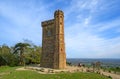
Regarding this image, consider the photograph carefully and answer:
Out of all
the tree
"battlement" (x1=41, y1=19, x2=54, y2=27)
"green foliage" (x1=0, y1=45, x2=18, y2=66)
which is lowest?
"green foliage" (x1=0, y1=45, x2=18, y2=66)

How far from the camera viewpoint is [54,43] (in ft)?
124

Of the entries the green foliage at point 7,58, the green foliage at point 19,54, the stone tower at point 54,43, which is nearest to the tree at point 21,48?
the green foliage at point 19,54

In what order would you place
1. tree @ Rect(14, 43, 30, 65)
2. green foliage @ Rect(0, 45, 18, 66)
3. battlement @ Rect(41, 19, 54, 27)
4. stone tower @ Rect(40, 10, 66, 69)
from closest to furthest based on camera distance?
stone tower @ Rect(40, 10, 66, 69)
battlement @ Rect(41, 19, 54, 27)
tree @ Rect(14, 43, 30, 65)
green foliage @ Rect(0, 45, 18, 66)

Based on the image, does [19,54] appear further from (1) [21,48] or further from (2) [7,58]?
(2) [7,58]

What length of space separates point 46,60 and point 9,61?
15.9 metres

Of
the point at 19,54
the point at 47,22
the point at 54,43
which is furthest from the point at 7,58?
the point at 54,43

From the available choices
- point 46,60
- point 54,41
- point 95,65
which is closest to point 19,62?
point 46,60

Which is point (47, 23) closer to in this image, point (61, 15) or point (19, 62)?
point (61, 15)

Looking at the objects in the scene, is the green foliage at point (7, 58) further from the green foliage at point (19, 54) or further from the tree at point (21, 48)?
the tree at point (21, 48)

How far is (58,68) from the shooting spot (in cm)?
3559

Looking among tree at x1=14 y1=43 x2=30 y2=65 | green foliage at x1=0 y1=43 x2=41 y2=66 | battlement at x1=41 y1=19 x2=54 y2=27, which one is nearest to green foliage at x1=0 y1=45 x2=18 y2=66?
green foliage at x1=0 y1=43 x2=41 y2=66

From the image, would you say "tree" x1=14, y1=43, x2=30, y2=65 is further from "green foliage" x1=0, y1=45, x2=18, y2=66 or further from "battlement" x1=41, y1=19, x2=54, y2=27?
"battlement" x1=41, y1=19, x2=54, y2=27

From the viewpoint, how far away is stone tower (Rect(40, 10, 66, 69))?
119ft

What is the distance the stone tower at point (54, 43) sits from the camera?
3634 centimetres
